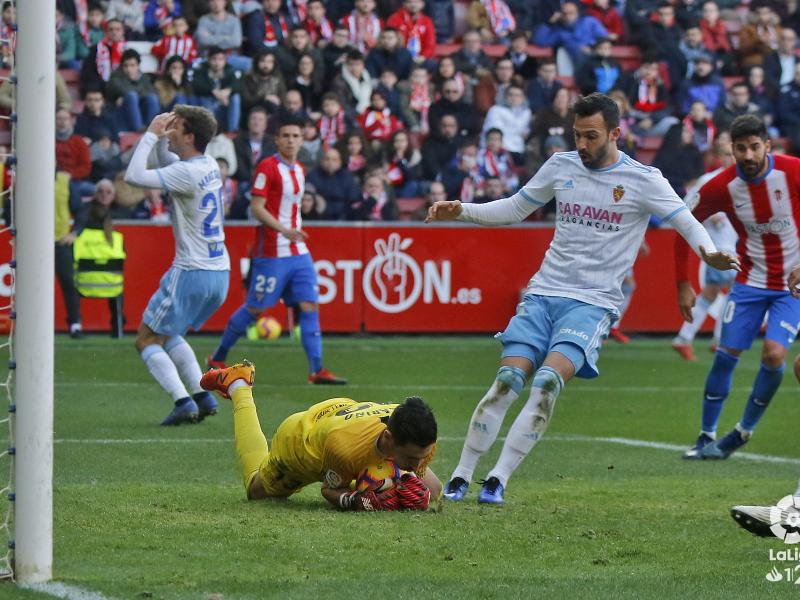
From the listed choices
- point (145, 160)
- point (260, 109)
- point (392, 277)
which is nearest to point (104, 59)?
point (260, 109)

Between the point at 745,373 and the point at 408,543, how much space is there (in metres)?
10.0

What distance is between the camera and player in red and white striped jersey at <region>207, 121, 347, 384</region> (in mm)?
13375

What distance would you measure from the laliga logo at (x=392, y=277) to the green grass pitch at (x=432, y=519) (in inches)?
207

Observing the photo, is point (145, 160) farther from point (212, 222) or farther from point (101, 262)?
point (101, 262)

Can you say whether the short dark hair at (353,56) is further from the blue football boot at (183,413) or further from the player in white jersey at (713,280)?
the blue football boot at (183,413)

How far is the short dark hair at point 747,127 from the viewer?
9.39m

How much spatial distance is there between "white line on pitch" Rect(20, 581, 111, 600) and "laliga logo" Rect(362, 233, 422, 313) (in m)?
13.1

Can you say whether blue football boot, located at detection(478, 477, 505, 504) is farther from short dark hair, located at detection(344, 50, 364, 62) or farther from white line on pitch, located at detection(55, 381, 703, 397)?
short dark hair, located at detection(344, 50, 364, 62)

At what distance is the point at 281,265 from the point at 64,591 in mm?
8521

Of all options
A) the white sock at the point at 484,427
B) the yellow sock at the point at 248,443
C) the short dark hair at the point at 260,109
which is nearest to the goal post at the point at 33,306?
the yellow sock at the point at 248,443

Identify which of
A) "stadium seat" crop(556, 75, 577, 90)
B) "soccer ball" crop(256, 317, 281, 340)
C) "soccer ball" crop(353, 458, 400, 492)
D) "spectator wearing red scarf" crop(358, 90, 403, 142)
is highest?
"stadium seat" crop(556, 75, 577, 90)

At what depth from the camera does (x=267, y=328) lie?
17656mm

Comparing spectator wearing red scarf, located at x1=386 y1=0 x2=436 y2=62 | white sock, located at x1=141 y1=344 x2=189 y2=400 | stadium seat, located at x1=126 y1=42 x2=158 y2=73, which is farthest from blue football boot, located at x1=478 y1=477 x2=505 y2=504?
spectator wearing red scarf, located at x1=386 y1=0 x2=436 y2=62

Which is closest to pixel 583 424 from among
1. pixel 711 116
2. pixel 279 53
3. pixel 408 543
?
pixel 408 543
